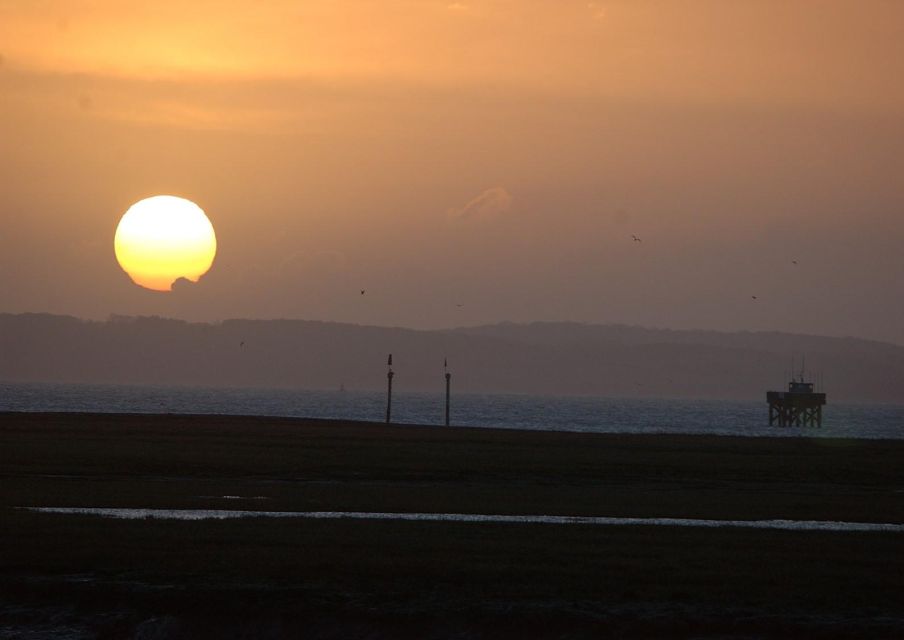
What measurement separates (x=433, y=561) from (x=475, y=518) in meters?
7.98

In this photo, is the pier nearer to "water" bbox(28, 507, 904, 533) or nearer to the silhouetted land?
the silhouetted land

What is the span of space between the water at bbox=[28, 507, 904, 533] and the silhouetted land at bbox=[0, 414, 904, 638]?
1.01m

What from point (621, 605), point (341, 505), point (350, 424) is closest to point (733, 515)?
point (341, 505)

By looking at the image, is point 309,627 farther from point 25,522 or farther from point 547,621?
point 25,522

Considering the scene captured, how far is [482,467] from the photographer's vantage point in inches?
2062

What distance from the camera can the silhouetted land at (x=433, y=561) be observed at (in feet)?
67.6

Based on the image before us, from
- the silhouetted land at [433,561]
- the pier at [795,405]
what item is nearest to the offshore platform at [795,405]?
the pier at [795,405]

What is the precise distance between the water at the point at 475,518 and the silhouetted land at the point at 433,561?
39.9 inches

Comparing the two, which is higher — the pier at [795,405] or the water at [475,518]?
the pier at [795,405]

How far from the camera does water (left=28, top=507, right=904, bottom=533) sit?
31.1 meters

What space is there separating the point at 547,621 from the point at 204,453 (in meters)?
37.5

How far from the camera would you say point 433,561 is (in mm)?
24375

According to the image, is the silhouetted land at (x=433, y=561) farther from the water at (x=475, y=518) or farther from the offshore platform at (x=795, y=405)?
the offshore platform at (x=795, y=405)

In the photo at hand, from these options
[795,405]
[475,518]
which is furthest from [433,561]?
[795,405]
